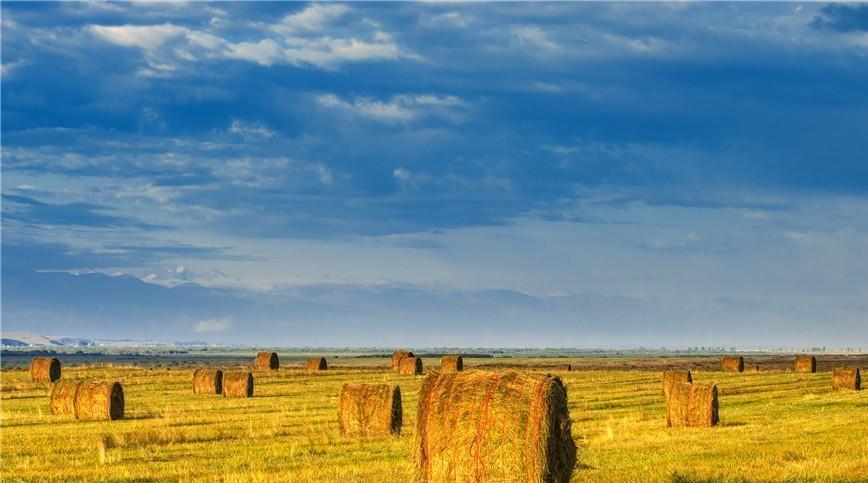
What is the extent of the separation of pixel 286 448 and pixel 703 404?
11144 mm

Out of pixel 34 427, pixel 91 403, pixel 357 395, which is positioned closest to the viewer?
pixel 357 395

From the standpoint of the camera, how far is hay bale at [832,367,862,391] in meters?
43.0

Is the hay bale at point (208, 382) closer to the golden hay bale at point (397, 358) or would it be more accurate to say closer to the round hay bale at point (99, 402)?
the round hay bale at point (99, 402)

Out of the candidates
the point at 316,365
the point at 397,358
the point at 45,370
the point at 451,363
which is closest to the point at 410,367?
the point at 451,363

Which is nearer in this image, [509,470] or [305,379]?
[509,470]

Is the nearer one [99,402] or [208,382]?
[99,402]

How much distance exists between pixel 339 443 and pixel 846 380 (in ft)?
92.0

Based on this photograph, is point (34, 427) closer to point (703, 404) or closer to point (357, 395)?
point (357, 395)

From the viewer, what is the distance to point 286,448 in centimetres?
2042

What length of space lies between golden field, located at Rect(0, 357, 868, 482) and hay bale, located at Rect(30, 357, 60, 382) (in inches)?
472

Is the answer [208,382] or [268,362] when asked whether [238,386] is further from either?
[268,362]

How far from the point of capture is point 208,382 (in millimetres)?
41312

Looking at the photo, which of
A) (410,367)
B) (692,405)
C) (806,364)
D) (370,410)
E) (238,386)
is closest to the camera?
(370,410)

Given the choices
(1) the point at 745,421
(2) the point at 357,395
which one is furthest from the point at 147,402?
(1) the point at 745,421
